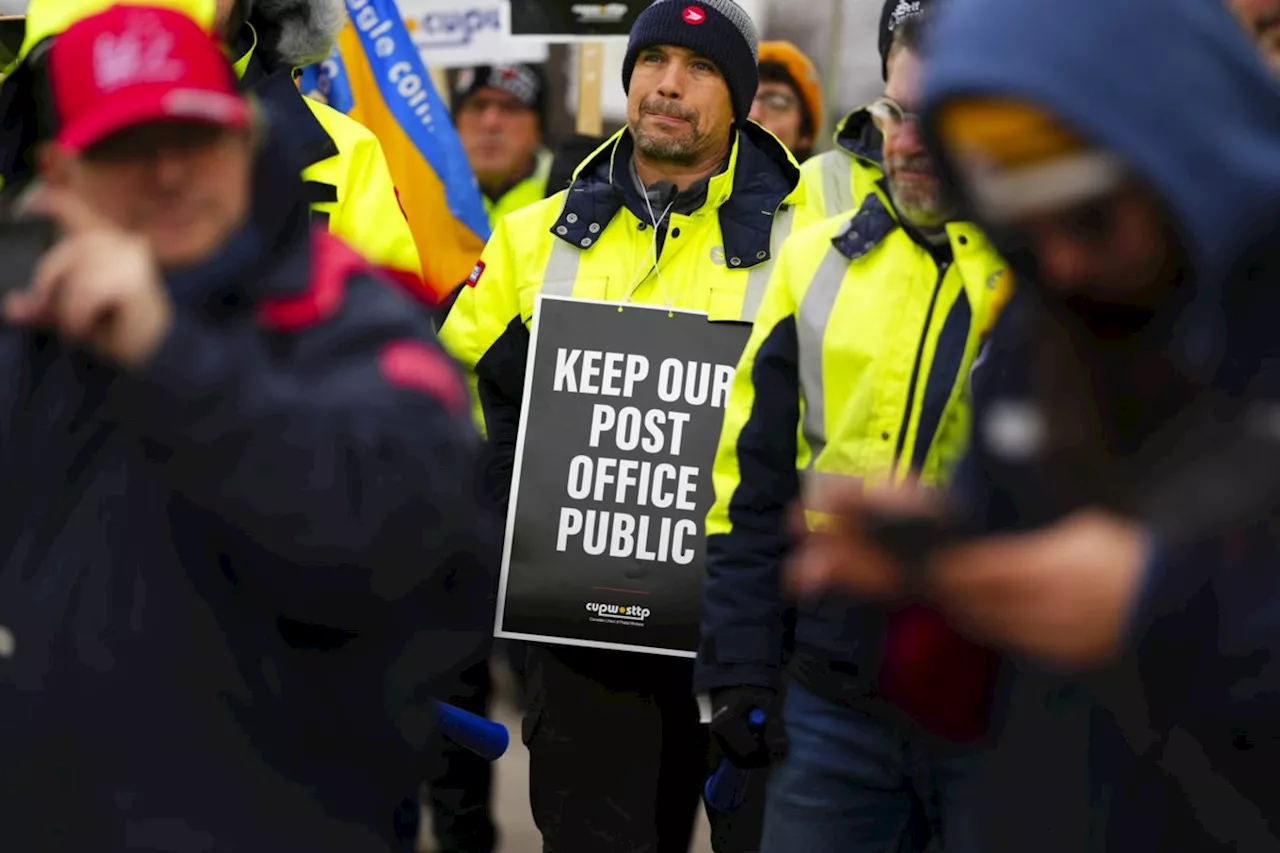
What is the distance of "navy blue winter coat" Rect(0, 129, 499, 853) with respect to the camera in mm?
1721

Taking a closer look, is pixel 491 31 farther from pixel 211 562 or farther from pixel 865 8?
pixel 211 562

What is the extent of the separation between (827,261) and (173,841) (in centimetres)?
167

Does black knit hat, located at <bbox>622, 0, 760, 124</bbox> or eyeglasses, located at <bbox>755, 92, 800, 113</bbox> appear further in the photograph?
eyeglasses, located at <bbox>755, 92, 800, 113</bbox>

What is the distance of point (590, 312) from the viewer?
3949mm

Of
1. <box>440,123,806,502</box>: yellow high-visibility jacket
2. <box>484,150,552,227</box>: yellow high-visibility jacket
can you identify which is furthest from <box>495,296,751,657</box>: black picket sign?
<box>484,150,552,227</box>: yellow high-visibility jacket

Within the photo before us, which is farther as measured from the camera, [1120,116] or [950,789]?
[950,789]

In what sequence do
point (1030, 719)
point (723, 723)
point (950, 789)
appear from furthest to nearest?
1. point (723, 723)
2. point (950, 789)
3. point (1030, 719)

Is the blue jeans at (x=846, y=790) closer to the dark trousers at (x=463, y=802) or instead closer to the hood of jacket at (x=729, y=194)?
the hood of jacket at (x=729, y=194)

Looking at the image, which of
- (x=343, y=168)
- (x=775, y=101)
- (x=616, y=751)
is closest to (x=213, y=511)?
(x=343, y=168)

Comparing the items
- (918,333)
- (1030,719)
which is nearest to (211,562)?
(1030,719)

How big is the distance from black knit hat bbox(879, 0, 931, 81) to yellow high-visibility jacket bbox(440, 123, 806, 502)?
18.4 inches

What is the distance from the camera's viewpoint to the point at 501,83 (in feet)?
25.1

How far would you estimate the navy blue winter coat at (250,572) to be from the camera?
172 cm

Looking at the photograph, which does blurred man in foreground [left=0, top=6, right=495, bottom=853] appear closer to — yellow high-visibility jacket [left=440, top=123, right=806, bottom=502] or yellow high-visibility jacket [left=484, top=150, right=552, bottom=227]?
yellow high-visibility jacket [left=440, top=123, right=806, bottom=502]
